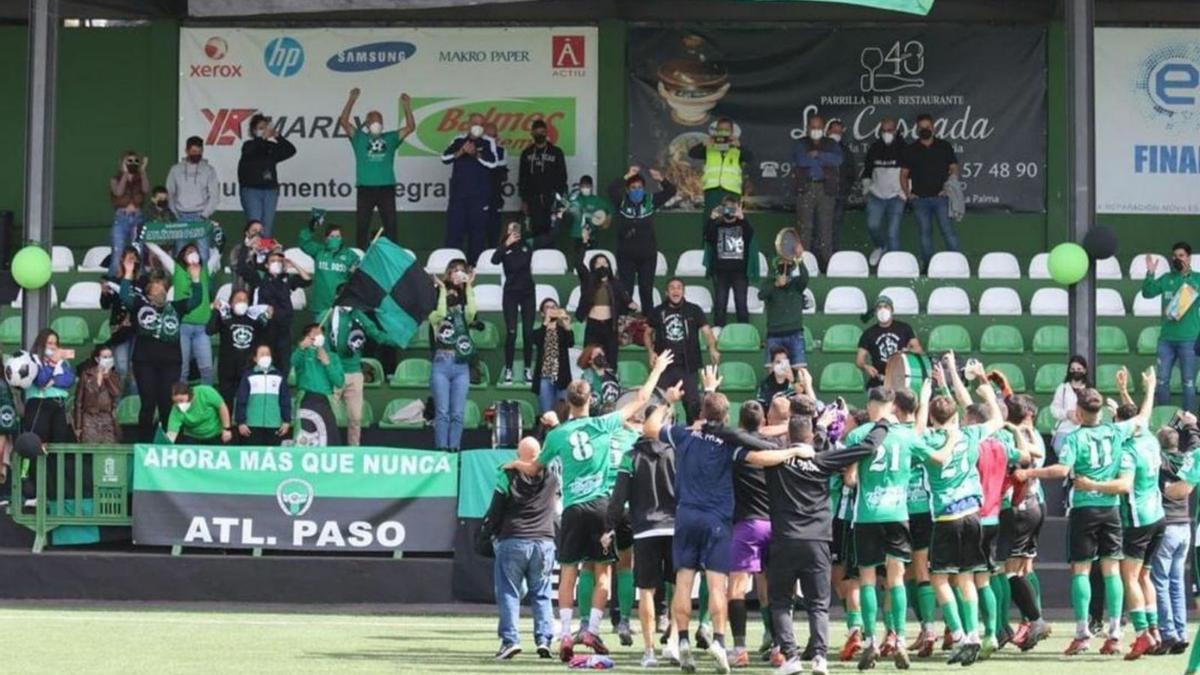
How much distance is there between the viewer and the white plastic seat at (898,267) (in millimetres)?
26719

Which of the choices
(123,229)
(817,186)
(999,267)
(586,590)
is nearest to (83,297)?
(123,229)

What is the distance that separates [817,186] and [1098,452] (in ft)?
38.2

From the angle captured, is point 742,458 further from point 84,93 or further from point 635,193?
point 84,93

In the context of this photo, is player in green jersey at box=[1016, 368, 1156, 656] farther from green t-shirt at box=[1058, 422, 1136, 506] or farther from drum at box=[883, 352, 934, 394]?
drum at box=[883, 352, 934, 394]

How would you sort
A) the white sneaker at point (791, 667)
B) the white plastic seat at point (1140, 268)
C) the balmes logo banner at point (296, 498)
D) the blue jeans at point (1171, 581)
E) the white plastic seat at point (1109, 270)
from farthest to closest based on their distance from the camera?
the white plastic seat at point (1109, 270) < the white plastic seat at point (1140, 268) < the balmes logo banner at point (296, 498) < the blue jeans at point (1171, 581) < the white sneaker at point (791, 667)

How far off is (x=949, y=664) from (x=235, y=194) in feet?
54.0

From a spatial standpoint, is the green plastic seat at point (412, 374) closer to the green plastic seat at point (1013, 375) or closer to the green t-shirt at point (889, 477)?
the green plastic seat at point (1013, 375)

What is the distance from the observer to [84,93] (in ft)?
96.8

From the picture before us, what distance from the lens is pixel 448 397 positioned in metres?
22.5

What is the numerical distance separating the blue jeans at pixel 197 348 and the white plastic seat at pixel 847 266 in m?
7.91

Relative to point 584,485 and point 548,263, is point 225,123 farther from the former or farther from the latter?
point 584,485

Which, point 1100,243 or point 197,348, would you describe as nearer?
point 1100,243

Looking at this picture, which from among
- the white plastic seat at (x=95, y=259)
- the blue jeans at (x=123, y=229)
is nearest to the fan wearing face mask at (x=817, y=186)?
the blue jeans at (x=123, y=229)

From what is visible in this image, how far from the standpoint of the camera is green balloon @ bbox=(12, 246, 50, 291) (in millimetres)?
21969
